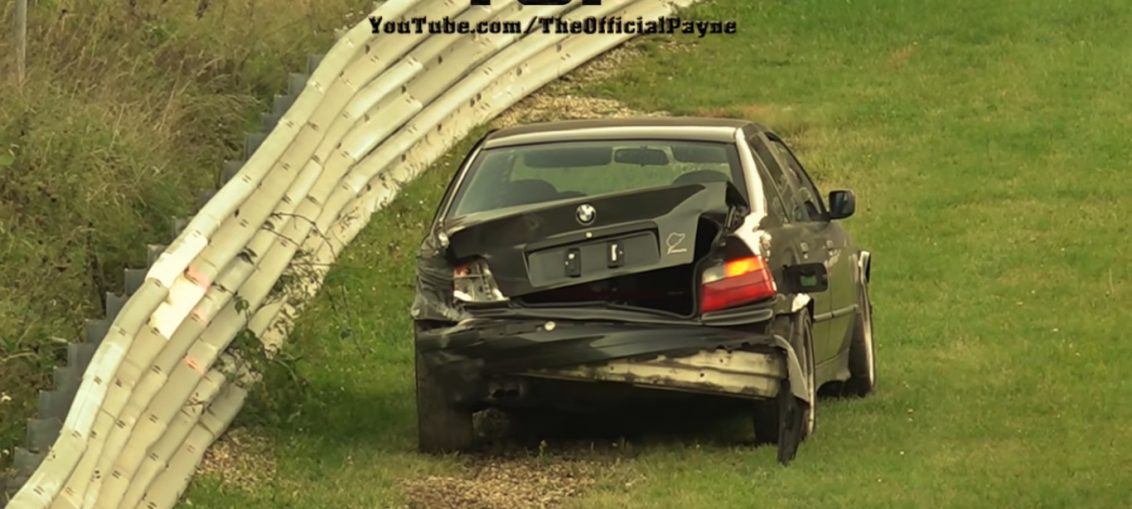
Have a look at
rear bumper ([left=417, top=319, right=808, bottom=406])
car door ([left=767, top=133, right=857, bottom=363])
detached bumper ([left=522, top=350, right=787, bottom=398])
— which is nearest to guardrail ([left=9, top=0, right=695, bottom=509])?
rear bumper ([left=417, top=319, right=808, bottom=406])

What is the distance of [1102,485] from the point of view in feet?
31.4

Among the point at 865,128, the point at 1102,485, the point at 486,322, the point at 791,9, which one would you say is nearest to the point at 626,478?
the point at 486,322

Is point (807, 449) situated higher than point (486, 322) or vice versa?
point (486, 322)

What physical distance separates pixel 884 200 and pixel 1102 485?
26.1 ft

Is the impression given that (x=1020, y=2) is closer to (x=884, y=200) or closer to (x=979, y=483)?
(x=884, y=200)

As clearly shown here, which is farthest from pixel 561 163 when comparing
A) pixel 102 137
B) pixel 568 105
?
pixel 568 105

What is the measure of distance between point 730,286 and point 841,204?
69.2 inches

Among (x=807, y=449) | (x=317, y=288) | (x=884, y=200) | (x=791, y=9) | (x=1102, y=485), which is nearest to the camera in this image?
(x=1102, y=485)

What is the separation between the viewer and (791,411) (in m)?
10.2

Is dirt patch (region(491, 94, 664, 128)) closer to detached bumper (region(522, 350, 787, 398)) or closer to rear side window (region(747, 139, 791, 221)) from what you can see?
rear side window (region(747, 139, 791, 221))

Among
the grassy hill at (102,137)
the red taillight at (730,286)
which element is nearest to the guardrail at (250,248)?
the grassy hill at (102,137)

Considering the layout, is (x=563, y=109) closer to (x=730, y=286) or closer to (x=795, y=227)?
(x=795, y=227)

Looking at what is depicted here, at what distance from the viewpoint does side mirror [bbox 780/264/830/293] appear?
10.3 meters

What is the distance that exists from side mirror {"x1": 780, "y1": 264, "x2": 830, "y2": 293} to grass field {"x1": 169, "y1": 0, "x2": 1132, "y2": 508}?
711 millimetres
